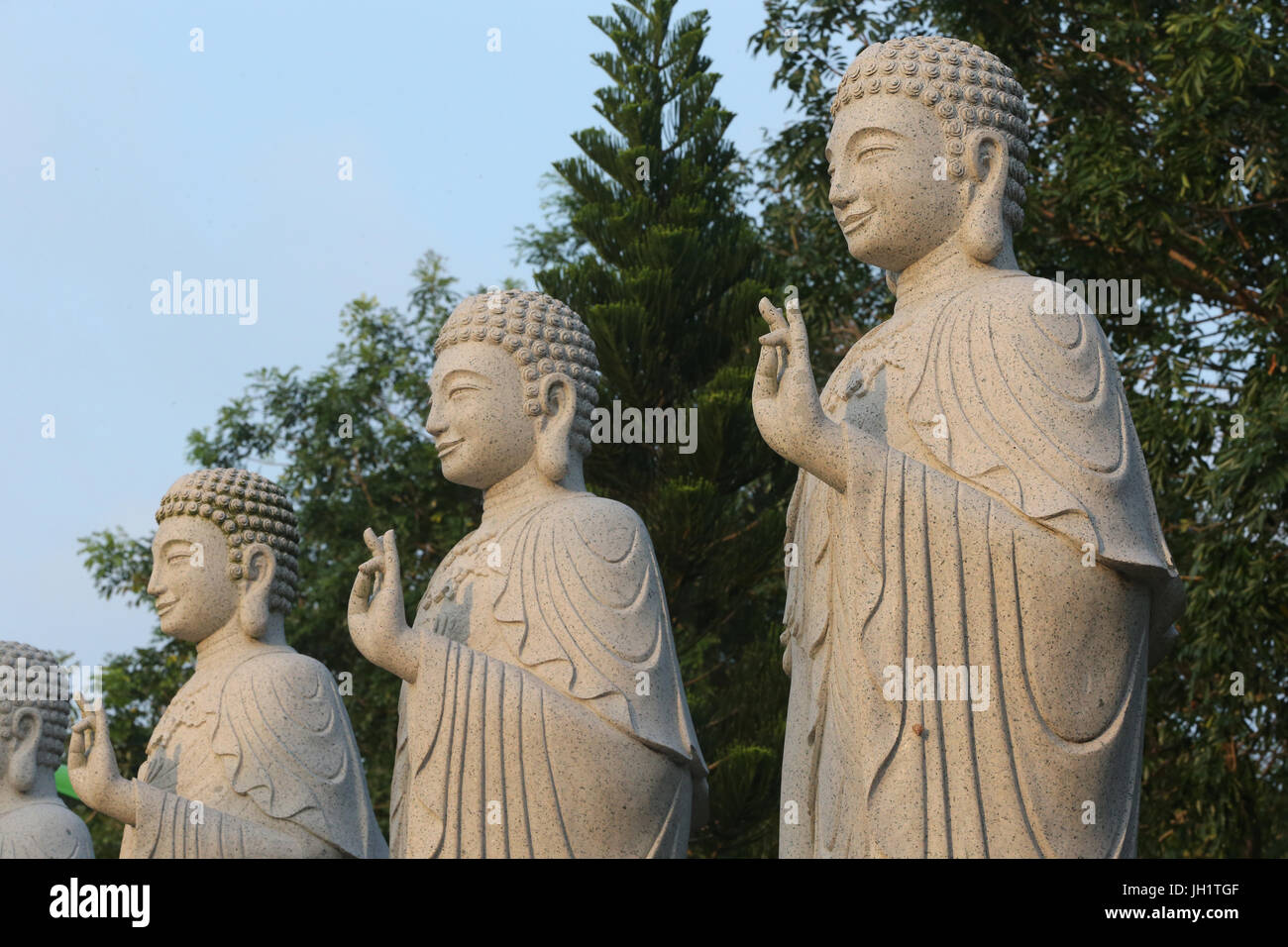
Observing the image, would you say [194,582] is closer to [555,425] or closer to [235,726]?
[235,726]

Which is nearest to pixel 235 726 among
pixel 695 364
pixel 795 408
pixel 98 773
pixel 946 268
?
pixel 98 773

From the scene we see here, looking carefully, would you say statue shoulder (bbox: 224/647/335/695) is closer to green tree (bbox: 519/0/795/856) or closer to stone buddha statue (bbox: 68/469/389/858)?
stone buddha statue (bbox: 68/469/389/858)

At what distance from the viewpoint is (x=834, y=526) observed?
623cm

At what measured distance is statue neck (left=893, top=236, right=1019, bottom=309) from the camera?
21.7 feet

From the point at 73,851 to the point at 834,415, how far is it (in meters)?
4.49

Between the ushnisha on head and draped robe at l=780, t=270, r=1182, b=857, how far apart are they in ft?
15.0

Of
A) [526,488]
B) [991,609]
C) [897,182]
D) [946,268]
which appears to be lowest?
[991,609]

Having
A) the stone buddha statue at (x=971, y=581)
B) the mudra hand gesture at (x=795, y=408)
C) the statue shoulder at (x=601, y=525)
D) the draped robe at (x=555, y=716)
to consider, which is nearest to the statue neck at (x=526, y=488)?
the statue shoulder at (x=601, y=525)

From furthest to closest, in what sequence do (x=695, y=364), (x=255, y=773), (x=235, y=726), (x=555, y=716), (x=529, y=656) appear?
(x=695, y=364) → (x=235, y=726) → (x=255, y=773) → (x=529, y=656) → (x=555, y=716)

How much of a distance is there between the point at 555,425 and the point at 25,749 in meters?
3.50

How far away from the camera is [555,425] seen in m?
7.62

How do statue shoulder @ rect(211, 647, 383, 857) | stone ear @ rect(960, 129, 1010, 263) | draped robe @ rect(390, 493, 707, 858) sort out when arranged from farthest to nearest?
statue shoulder @ rect(211, 647, 383, 857), draped robe @ rect(390, 493, 707, 858), stone ear @ rect(960, 129, 1010, 263)

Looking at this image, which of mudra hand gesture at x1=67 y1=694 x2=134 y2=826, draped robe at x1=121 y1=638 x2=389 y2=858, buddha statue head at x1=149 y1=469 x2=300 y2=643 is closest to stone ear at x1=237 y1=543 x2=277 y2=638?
buddha statue head at x1=149 y1=469 x2=300 y2=643

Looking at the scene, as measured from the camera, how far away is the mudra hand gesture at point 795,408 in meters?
5.94
